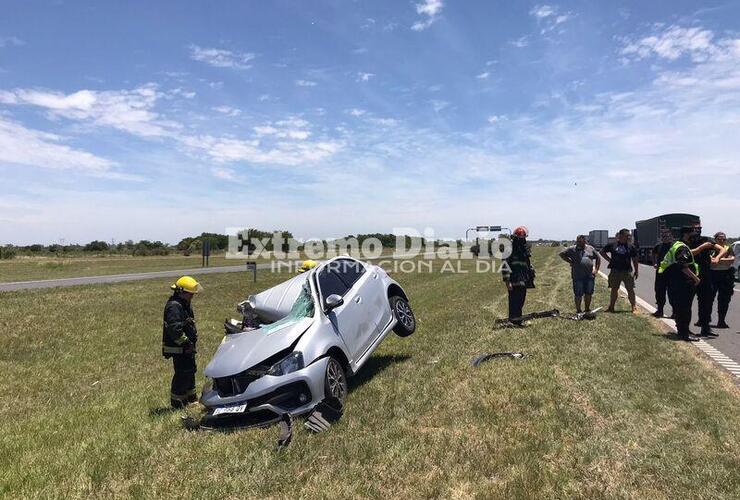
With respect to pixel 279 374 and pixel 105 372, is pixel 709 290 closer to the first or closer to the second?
pixel 279 374

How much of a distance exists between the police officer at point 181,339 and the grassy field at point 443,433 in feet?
0.89

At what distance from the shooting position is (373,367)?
831 cm

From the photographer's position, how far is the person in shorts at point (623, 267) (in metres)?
12.1

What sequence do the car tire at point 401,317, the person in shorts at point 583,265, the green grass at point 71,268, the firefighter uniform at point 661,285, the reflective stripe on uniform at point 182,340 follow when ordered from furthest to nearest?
the green grass at point 71,268, the person in shorts at point 583,265, the firefighter uniform at point 661,285, the car tire at point 401,317, the reflective stripe on uniform at point 182,340

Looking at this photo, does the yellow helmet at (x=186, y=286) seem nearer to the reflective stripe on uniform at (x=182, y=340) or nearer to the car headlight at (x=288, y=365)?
the reflective stripe on uniform at (x=182, y=340)

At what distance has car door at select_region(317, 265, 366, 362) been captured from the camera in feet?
22.1

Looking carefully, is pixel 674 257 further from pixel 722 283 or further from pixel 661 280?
pixel 661 280

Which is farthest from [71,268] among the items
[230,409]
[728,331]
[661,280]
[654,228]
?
[654,228]

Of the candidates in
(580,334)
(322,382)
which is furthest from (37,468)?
(580,334)

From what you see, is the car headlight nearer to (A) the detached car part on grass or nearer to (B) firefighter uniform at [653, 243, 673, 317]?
(A) the detached car part on grass

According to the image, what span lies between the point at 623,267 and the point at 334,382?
29.4 ft

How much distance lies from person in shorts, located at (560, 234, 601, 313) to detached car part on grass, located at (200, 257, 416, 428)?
19.0 feet

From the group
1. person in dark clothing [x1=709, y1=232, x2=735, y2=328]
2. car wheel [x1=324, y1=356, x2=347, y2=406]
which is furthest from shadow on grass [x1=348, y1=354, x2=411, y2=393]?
person in dark clothing [x1=709, y1=232, x2=735, y2=328]

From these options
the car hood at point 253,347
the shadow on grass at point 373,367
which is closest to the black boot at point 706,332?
the shadow on grass at point 373,367
